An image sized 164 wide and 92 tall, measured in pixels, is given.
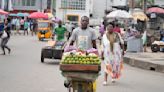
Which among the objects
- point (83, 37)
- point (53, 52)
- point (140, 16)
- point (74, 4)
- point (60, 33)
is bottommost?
point (53, 52)

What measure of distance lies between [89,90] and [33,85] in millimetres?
4459

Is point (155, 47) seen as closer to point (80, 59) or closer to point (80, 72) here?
point (80, 59)

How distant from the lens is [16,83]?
42.3ft

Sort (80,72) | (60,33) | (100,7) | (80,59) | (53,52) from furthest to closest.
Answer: (100,7)
(60,33)
(53,52)
(80,59)
(80,72)

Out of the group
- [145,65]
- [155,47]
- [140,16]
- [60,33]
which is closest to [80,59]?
[145,65]

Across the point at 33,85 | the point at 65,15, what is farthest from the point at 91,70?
the point at 65,15

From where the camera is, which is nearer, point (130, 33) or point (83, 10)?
point (130, 33)

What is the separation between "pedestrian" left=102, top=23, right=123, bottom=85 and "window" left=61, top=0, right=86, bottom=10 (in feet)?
228

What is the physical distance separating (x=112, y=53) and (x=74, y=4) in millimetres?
70121

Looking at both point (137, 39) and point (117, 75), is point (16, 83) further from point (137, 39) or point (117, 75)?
point (137, 39)

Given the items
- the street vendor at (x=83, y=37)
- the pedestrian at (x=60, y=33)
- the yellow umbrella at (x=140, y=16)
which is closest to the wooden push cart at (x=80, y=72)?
the street vendor at (x=83, y=37)

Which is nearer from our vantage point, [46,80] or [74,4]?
[46,80]

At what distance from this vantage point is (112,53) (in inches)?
533

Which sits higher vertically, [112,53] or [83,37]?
[83,37]
